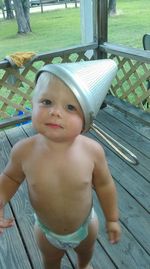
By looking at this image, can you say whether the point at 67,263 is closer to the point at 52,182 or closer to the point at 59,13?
the point at 52,182

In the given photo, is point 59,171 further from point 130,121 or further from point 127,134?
point 130,121

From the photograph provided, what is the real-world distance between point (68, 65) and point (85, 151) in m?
0.22

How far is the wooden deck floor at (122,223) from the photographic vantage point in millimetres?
1268

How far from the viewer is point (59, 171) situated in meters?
0.76

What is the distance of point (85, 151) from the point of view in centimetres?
78

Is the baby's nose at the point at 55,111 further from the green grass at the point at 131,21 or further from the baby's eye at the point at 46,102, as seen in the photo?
the green grass at the point at 131,21

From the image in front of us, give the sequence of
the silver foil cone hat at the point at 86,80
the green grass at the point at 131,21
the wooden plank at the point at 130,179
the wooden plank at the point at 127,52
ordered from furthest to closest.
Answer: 1. the green grass at the point at 131,21
2. the wooden plank at the point at 127,52
3. the wooden plank at the point at 130,179
4. the silver foil cone hat at the point at 86,80

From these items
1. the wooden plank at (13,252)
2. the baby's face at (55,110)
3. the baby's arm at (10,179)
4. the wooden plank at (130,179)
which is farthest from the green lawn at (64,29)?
the baby's face at (55,110)

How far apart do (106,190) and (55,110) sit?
0.32 m

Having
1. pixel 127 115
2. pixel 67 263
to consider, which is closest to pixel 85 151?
pixel 67 263

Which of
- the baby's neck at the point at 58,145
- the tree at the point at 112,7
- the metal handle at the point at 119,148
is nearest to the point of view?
the baby's neck at the point at 58,145

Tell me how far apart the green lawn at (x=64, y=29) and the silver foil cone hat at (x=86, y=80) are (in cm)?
338

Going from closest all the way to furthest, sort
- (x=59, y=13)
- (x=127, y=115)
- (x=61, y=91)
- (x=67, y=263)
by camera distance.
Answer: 1. (x=61, y=91)
2. (x=67, y=263)
3. (x=127, y=115)
4. (x=59, y=13)

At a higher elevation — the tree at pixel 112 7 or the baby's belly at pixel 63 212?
the tree at pixel 112 7
